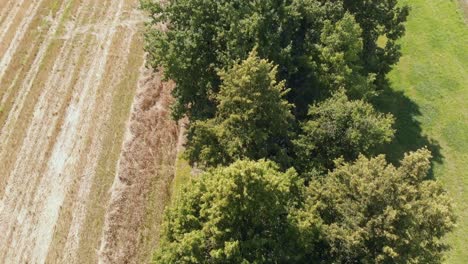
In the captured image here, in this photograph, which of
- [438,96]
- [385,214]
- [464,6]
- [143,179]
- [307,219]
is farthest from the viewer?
[464,6]

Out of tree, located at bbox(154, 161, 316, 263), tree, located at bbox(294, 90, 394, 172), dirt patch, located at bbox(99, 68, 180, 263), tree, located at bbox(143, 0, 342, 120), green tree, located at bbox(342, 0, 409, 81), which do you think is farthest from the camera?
green tree, located at bbox(342, 0, 409, 81)

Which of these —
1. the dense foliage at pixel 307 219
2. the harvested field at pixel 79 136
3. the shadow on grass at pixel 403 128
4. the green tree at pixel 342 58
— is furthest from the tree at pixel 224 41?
the shadow on grass at pixel 403 128

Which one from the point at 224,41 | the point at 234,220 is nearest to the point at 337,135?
the point at 224,41

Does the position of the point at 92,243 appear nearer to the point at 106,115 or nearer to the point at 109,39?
the point at 106,115

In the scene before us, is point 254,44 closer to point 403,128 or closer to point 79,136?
point 403,128

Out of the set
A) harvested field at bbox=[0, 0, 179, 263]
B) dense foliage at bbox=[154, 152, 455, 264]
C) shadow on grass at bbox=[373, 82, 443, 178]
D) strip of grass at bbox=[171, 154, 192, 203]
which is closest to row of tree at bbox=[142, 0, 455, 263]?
dense foliage at bbox=[154, 152, 455, 264]

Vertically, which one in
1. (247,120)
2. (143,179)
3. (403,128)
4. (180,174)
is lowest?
(143,179)

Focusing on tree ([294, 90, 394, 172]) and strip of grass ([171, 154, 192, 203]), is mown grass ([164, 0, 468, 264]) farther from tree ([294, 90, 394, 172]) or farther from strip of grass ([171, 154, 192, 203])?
tree ([294, 90, 394, 172])

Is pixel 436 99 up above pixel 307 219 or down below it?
above
